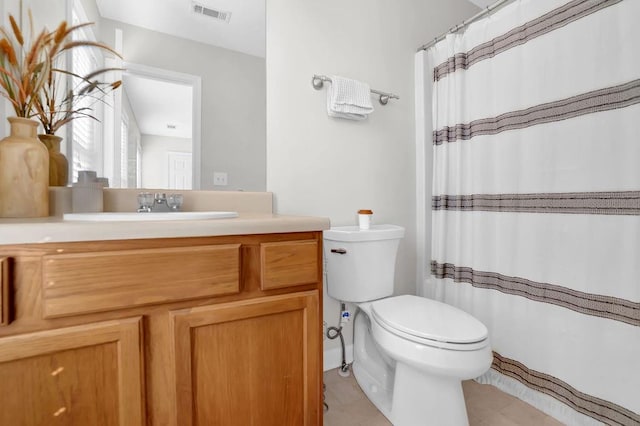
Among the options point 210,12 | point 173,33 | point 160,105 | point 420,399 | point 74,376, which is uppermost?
point 210,12

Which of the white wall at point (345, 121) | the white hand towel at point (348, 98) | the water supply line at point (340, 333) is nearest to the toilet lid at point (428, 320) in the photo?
the water supply line at point (340, 333)

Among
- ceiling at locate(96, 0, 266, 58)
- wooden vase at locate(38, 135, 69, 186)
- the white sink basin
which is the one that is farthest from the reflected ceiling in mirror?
the white sink basin

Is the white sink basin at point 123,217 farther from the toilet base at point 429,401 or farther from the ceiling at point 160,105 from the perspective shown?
the toilet base at point 429,401

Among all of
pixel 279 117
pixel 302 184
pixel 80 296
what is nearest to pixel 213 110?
pixel 279 117

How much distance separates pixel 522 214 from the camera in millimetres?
1453

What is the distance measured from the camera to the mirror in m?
1.17

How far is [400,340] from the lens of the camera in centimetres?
113

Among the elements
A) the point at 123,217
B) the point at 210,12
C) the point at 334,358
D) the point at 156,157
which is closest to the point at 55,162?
the point at 156,157

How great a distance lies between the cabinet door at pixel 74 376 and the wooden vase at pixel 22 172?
1.45 feet

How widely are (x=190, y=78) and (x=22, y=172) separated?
699 millimetres

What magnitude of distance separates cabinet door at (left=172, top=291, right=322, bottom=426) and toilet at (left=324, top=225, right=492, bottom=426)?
39 cm

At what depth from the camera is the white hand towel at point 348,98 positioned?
62.7 inches

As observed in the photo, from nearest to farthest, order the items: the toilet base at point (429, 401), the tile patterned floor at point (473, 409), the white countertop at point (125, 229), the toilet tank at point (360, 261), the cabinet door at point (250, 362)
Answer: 1. the white countertop at point (125, 229)
2. the cabinet door at point (250, 362)
3. the toilet base at point (429, 401)
4. the tile patterned floor at point (473, 409)
5. the toilet tank at point (360, 261)

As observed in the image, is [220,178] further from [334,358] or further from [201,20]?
[334,358]
